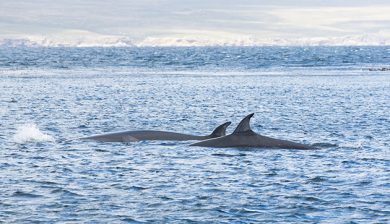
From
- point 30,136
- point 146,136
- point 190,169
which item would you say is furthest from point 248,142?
point 30,136

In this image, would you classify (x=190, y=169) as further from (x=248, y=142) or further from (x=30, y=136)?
(x=30, y=136)

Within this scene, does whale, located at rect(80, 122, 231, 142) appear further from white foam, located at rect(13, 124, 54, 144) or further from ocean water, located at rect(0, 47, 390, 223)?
white foam, located at rect(13, 124, 54, 144)

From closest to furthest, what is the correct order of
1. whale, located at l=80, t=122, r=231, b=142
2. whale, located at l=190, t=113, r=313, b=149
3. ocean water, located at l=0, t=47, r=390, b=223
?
ocean water, located at l=0, t=47, r=390, b=223
whale, located at l=190, t=113, r=313, b=149
whale, located at l=80, t=122, r=231, b=142

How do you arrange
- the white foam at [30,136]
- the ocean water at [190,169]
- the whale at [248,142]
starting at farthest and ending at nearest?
the white foam at [30,136], the whale at [248,142], the ocean water at [190,169]

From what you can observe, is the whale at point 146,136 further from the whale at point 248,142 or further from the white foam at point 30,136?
the white foam at point 30,136

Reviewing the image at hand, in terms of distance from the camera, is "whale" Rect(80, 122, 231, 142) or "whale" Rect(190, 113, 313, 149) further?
"whale" Rect(80, 122, 231, 142)

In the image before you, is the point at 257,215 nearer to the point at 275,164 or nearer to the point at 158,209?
the point at 158,209

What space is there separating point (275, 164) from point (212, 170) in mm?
2000

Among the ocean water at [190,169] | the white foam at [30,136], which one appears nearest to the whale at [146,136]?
the ocean water at [190,169]

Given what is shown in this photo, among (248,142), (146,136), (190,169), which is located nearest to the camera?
(190,169)

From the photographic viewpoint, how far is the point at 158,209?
19.0 meters

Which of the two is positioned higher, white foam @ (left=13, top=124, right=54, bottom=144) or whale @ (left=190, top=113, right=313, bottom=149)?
whale @ (left=190, top=113, right=313, bottom=149)

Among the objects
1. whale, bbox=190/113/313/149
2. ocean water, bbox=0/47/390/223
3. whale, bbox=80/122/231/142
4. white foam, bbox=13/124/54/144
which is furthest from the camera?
white foam, bbox=13/124/54/144

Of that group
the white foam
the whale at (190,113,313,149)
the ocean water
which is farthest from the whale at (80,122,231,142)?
the white foam
